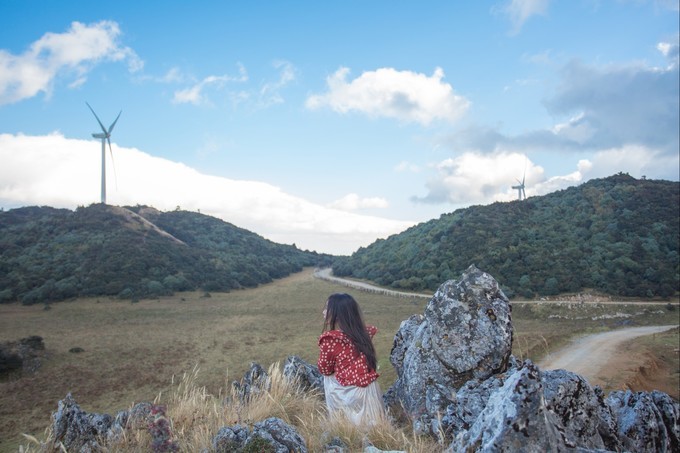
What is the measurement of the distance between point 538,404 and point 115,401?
17.2 m

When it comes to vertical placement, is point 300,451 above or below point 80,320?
above

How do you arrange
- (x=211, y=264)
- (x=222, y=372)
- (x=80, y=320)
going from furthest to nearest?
(x=211, y=264) < (x=80, y=320) < (x=222, y=372)

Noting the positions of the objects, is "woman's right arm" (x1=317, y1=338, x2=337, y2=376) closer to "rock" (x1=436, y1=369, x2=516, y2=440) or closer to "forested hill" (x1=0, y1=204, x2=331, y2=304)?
"rock" (x1=436, y1=369, x2=516, y2=440)

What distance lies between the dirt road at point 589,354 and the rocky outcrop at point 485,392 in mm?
8627

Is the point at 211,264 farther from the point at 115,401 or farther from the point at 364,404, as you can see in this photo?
the point at 364,404

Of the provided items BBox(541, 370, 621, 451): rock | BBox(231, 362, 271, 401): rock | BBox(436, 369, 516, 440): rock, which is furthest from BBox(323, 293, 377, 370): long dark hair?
BBox(231, 362, 271, 401): rock

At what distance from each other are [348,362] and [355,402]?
1.91 feet

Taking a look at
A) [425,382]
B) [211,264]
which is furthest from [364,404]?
[211,264]

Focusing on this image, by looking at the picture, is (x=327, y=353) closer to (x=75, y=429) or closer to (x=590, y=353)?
(x=75, y=429)

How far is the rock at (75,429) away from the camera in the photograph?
6.63 m

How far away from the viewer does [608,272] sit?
147ft

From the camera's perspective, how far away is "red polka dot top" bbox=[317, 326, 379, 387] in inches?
260

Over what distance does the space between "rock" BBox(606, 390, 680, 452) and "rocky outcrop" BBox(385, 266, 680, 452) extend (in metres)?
0.01

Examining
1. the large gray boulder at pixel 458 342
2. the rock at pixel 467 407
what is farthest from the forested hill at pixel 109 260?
the rock at pixel 467 407
